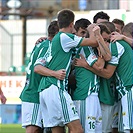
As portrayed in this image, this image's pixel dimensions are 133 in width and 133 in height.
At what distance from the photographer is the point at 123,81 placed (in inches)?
306

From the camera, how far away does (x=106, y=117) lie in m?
7.93

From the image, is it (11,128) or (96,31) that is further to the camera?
(11,128)

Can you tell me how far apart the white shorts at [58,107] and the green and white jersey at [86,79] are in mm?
200

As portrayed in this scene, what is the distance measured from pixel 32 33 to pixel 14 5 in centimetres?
377

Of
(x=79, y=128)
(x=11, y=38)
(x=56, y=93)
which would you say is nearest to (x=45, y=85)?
(x=56, y=93)

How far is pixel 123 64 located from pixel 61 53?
804 millimetres

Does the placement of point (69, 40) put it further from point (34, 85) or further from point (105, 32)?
point (34, 85)

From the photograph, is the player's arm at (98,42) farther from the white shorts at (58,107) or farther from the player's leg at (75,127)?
the player's leg at (75,127)

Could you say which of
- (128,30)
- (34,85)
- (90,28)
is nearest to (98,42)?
(90,28)

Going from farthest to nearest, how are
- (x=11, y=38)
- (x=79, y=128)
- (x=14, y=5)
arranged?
1. (x=14, y=5)
2. (x=11, y=38)
3. (x=79, y=128)

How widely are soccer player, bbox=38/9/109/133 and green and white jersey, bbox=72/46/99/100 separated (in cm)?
18

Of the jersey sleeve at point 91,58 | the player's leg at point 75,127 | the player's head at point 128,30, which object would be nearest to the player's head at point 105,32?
the jersey sleeve at point 91,58

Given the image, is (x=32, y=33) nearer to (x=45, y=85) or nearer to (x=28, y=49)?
(x=28, y=49)

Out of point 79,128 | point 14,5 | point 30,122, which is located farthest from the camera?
point 14,5
